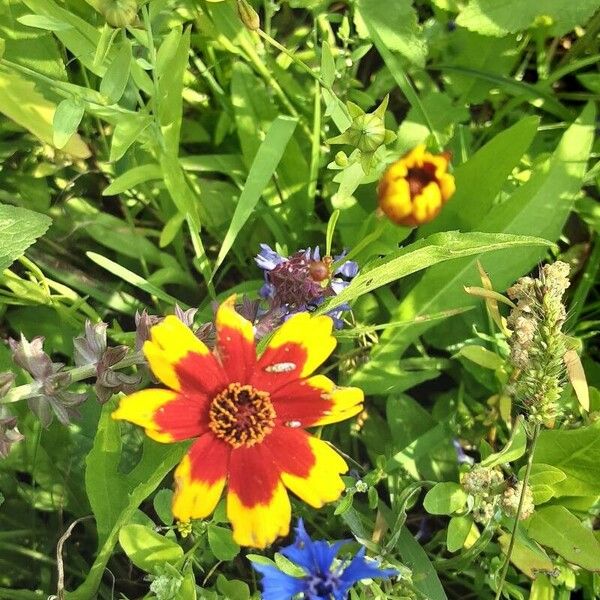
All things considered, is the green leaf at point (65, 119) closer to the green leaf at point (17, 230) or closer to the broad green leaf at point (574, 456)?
the green leaf at point (17, 230)

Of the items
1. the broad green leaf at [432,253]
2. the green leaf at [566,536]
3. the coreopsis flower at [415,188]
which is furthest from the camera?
the green leaf at [566,536]

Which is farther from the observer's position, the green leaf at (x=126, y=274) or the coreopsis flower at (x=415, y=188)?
the green leaf at (x=126, y=274)

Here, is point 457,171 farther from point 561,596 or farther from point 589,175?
point 561,596

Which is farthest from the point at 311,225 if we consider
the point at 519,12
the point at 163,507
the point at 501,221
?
the point at 163,507

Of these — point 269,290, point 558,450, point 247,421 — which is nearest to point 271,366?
point 247,421

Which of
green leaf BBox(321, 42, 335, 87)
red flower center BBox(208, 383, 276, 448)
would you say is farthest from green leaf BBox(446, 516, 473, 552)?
green leaf BBox(321, 42, 335, 87)

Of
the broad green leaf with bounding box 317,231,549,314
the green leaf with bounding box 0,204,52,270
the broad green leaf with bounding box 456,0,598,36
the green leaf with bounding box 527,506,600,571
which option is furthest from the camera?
the broad green leaf with bounding box 456,0,598,36

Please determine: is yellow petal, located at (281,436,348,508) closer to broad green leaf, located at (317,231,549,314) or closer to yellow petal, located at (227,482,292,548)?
yellow petal, located at (227,482,292,548)

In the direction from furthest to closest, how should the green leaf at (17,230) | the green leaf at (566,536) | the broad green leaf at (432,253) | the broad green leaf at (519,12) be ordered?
the broad green leaf at (519,12) → the green leaf at (566,536) → the green leaf at (17,230) → the broad green leaf at (432,253)

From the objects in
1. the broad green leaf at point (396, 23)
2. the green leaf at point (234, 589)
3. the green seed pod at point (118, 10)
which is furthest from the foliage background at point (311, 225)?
the green seed pod at point (118, 10)
